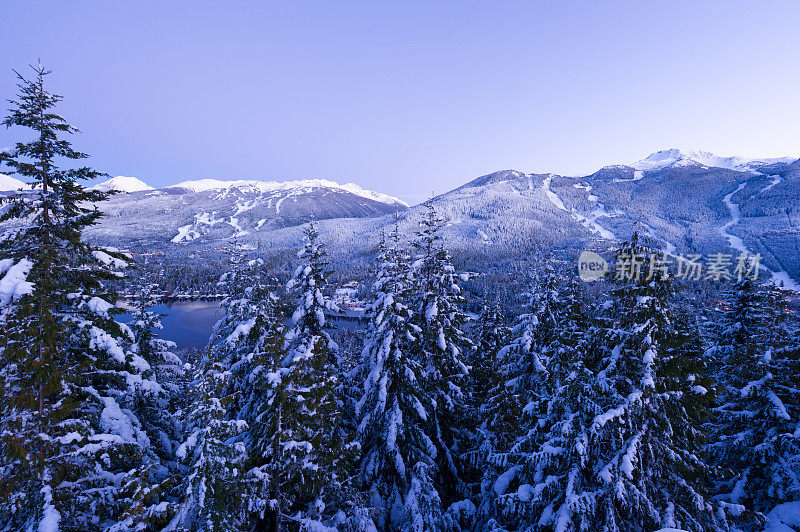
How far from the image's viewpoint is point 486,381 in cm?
1770

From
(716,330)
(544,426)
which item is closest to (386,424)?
(544,426)

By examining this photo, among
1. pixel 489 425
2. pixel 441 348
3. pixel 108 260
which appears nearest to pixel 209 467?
pixel 108 260

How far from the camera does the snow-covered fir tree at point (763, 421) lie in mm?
11586

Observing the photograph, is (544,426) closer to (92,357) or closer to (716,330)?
(92,357)

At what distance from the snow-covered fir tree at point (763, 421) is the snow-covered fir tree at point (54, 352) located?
17.7 meters

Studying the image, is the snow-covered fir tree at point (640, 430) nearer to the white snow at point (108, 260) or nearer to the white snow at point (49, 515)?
the white snow at point (49, 515)

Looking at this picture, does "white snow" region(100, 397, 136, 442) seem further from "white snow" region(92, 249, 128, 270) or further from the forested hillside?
"white snow" region(92, 249, 128, 270)

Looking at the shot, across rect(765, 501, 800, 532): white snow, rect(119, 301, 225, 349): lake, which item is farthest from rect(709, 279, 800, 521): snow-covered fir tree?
rect(119, 301, 225, 349): lake

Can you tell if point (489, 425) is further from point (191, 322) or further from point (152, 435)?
point (191, 322)

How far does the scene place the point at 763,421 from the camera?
1258cm

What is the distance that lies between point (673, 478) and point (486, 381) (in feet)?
32.1

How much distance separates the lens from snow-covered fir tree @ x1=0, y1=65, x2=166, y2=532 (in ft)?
24.3

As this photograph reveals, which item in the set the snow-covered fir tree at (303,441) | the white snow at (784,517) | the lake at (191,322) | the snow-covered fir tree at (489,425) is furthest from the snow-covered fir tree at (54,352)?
the lake at (191,322)

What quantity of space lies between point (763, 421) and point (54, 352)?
22.0 m
